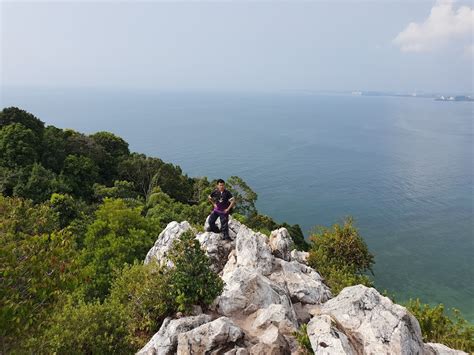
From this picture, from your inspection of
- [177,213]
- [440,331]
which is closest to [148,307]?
[440,331]

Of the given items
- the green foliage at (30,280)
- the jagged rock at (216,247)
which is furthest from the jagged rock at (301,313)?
the green foliage at (30,280)

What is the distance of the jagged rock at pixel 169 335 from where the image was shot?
436 inches

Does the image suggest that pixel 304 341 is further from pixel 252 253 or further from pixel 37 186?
pixel 37 186

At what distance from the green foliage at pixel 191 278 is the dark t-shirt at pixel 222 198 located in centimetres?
392

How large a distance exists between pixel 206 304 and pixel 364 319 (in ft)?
18.6

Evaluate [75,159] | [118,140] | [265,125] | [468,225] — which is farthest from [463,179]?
[265,125]

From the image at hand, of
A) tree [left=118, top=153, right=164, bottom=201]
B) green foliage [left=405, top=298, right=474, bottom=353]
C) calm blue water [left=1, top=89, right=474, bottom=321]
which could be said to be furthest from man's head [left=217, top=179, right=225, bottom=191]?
tree [left=118, top=153, right=164, bottom=201]

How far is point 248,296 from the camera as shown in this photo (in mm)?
13680

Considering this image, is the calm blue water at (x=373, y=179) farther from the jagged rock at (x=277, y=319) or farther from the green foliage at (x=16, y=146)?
the green foliage at (x=16, y=146)

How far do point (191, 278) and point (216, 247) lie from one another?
20.1 feet

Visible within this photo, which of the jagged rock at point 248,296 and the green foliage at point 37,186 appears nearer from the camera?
the jagged rock at point 248,296

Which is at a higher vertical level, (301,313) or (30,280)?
(30,280)

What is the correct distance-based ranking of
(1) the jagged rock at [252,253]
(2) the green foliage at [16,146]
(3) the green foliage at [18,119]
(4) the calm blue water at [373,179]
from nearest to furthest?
(1) the jagged rock at [252,253] < (2) the green foliage at [16,146] < (3) the green foliage at [18,119] < (4) the calm blue water at [373,179]

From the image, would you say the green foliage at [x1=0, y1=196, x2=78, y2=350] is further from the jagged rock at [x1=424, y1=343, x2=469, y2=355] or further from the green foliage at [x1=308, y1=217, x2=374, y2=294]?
the green foliage at [x1=308, y1=217, x2=374, y2=294]
